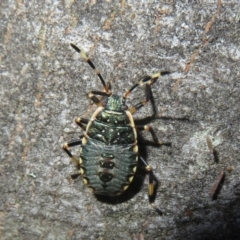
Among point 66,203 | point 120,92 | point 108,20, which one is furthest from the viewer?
point 66,203

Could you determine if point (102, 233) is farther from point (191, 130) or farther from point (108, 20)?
point (108, 20)

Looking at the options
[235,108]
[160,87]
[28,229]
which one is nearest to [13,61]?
[160,87]

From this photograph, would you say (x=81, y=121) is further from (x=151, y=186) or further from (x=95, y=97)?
(x=151, y=186)

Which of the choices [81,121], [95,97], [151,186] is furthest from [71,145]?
[151,186]

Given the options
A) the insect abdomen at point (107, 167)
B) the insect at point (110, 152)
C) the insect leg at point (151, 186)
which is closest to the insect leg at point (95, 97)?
the insect at point (110, 152)

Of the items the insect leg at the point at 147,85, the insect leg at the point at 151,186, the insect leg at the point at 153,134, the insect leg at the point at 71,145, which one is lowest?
the insect leg at the point at 151,186

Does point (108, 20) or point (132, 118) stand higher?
point (108, 20)

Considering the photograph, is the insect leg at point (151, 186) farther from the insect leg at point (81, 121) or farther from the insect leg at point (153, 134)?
the insect leg at point (81, 121)

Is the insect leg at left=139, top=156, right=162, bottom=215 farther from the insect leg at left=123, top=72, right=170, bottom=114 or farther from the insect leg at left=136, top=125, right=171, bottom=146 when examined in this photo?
the insect leg at left=123, top=72, right=170, bottom=114

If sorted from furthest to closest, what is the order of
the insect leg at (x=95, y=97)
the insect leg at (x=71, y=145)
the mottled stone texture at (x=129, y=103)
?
the insect leg at (x=71, y=145) → the insect leg at (x=95, y=97) → the mottled stone texture at (x=129, y=103)
